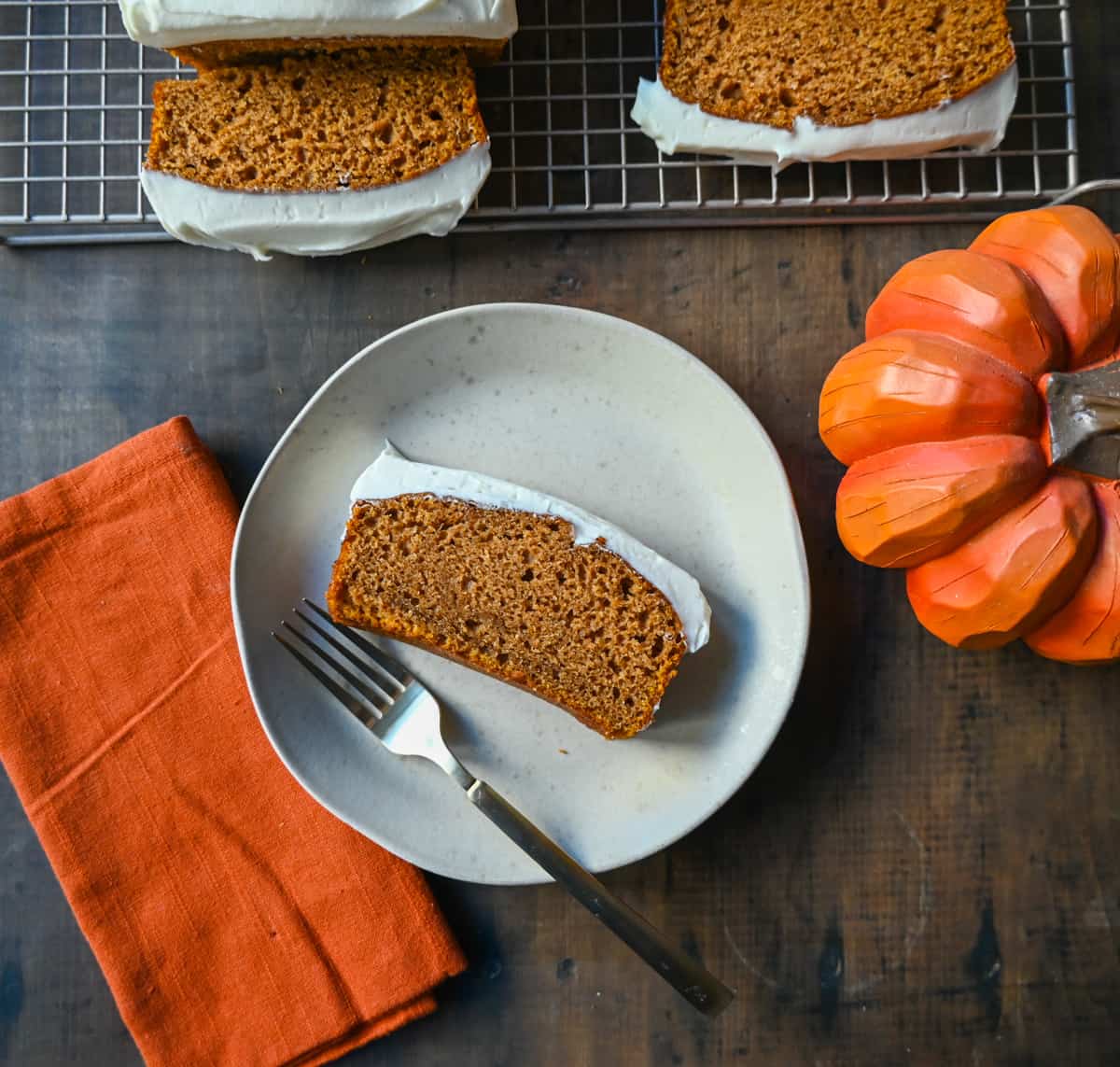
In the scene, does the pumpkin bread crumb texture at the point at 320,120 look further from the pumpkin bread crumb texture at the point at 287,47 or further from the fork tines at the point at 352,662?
the fork tines at the point at 352,662

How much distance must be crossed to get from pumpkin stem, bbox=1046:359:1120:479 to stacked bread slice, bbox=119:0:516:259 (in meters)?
0.86

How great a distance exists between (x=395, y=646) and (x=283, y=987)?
57 centimetres

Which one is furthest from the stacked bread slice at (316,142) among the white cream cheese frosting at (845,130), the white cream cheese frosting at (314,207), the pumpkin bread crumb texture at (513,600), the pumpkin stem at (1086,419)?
the pumpkin stem at (1086,419)

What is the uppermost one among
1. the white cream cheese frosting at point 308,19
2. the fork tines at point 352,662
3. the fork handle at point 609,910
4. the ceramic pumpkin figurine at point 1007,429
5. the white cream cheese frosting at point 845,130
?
the white cream cheese frosting at point 308,19

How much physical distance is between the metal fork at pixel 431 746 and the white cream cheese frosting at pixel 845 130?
927 millimetres

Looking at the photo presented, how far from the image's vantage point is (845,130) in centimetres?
144

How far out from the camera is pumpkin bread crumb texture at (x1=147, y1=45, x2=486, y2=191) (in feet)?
4.65

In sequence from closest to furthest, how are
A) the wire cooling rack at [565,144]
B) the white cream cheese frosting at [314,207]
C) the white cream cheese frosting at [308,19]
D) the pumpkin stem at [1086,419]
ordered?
the pumpkin stem at [1086,419], the white cream cheese frosting at [308,19], the white cream cheese frosting at [314,207], the wire cooling rack at [565,144]

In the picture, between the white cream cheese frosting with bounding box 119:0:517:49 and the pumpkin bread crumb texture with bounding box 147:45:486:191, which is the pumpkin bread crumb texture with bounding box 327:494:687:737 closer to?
the pumpkin bread crumb texture with bounding box 147:45:486:191

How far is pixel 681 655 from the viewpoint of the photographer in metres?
1.43

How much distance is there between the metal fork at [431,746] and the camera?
137 centimetres

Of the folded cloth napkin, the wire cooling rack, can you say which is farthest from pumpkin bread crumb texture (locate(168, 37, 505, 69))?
the folded cloth napkin

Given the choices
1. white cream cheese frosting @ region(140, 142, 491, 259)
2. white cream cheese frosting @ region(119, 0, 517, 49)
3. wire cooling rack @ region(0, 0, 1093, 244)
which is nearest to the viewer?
white cream cheese frosting @ region(119, 0, 517, 49)

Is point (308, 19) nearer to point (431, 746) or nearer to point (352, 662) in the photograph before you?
point (352, 662)
